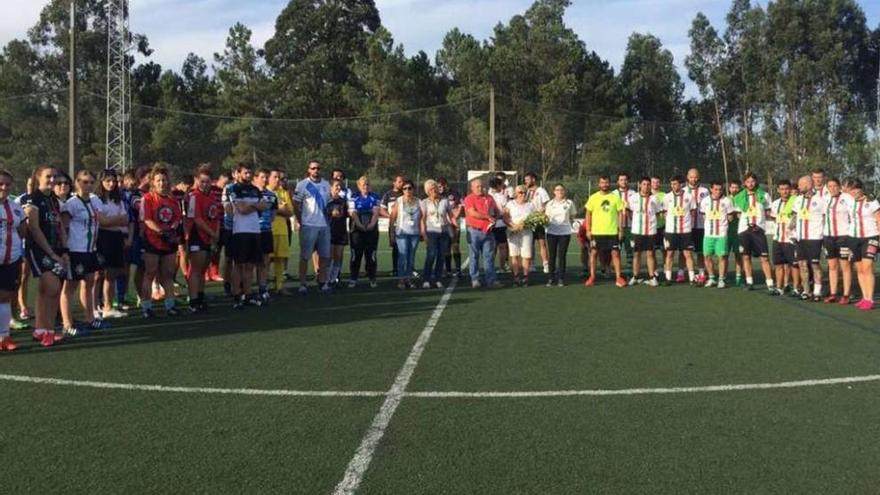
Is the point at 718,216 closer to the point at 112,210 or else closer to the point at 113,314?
the point at 112,210

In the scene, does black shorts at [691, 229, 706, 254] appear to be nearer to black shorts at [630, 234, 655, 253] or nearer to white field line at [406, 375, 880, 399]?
black shorts at [630, 234, 655, 253]

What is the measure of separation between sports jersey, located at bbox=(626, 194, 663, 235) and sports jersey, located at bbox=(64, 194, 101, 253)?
27.2 ft

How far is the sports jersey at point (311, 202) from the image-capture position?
36.7ft

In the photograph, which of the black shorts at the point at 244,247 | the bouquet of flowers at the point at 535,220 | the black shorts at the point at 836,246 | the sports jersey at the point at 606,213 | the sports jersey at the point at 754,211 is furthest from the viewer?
the bouquet of flowers at the point at 535,220

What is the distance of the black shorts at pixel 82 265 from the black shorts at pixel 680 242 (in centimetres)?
872

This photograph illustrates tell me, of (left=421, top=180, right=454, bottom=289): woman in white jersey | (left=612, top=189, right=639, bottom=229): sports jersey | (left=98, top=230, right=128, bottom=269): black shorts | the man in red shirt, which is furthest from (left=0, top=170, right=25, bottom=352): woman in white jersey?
(left=612, top=189, right=639, bottom=229): sports jersey

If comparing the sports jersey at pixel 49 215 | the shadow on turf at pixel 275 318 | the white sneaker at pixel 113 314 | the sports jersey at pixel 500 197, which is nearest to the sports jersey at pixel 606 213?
the sports jersey at pixel 500 197

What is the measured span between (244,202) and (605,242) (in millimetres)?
5974

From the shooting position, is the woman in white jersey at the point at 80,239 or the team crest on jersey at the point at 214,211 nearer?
the woman in white jersey at the point at 80,239

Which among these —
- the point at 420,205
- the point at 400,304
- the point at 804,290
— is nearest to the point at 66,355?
the point at 400,304

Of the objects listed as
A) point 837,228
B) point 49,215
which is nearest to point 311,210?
point 49,215

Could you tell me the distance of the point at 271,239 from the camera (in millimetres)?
10547

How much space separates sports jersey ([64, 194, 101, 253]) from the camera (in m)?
8.04

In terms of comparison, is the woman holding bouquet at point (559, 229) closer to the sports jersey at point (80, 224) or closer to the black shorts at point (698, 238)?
the black shorts at point (698, 238)
